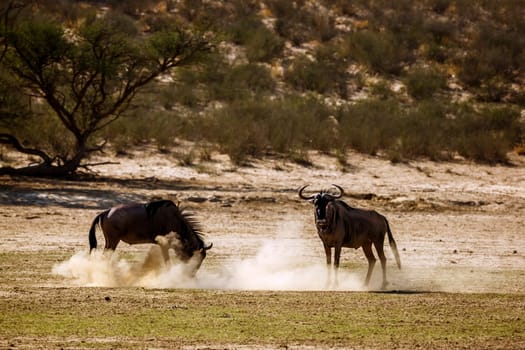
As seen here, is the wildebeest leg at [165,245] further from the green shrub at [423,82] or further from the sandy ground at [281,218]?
the green shrub at [423,82]

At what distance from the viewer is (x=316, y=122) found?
34.4 metres

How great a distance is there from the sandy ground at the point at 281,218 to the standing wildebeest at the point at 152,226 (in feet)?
1.08

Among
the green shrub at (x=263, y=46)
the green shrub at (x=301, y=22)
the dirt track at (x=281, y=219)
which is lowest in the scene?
the dirt track at (x=281, y=219)

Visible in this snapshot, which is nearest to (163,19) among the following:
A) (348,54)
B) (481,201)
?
(348,54)

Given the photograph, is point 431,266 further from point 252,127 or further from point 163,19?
point 163,19

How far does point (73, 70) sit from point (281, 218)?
758 cm

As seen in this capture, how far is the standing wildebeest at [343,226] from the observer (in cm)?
1568

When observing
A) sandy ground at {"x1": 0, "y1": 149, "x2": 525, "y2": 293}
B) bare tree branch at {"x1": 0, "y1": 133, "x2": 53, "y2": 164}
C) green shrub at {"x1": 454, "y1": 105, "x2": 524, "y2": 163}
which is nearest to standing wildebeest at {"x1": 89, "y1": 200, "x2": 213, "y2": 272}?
sandy ground at {"x1": 0, "y1": 149, "x2": 525, "y2": 293}

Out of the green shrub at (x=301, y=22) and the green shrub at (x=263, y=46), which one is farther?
the green shrub at (x=301, y=22)

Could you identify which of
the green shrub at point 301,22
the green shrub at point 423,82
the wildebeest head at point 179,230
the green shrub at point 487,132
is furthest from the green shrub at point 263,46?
the wildebeest head at point 179,230

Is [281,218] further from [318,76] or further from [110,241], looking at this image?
[318,76]

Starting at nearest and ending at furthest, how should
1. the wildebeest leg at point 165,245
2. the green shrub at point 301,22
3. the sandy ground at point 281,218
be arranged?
the wildebeest leg at point 165,245
the sandy ground at point 281,218
the green shrub at point 301,22

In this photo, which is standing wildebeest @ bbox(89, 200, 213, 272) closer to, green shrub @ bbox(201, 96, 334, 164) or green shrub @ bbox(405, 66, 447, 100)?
green shrub @ bbox(201, 96, 334, 164)

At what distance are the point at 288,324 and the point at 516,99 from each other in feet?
99.5
